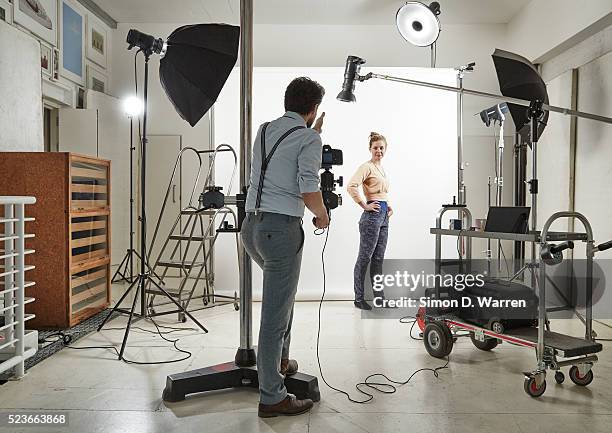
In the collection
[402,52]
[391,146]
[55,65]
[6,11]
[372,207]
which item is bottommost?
[372,207]

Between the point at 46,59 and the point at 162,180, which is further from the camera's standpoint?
the point at 162,180

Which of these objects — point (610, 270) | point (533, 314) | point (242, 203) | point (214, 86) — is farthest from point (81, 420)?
point (610, 270)

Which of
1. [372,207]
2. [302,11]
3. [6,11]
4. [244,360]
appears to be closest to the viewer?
[244,360]

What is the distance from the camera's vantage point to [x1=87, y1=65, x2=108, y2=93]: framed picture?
6707mm

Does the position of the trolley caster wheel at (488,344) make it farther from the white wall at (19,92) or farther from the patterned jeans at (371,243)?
the white wall at (19,92)

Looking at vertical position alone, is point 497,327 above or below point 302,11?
below

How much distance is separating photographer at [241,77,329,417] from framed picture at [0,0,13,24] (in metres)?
3.49

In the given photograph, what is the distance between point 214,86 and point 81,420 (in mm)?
1863

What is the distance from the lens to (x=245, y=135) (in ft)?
9.56

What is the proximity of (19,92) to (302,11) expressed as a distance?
3460 millimetres

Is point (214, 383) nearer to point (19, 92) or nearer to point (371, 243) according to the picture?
point (371, 243)

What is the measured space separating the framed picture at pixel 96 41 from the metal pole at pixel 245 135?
175 inches

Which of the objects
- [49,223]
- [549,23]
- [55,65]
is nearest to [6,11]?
[55,65]

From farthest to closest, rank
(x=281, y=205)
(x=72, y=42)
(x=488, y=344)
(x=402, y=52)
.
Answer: (x=402, y=52) → (x=72, y=42) → (x=488, y=344) → (x=281, y=205)
